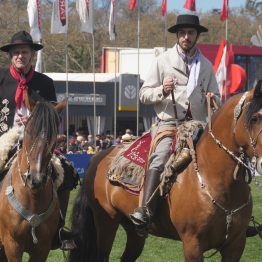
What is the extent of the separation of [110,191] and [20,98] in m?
1.61

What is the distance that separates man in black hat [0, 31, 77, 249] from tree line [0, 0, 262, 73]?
36.5 m

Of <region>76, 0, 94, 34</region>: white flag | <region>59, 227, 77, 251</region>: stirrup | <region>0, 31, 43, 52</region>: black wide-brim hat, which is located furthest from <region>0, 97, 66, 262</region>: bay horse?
<region>76, 0, 94, 34</region>: white flag

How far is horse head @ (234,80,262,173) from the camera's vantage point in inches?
263

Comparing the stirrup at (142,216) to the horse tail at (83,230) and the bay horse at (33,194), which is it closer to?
the bay horse at (33,194)

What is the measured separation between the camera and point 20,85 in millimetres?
8102

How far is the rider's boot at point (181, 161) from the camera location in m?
7.61

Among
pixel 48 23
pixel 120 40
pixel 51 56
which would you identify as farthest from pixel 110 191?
pixel 120 40

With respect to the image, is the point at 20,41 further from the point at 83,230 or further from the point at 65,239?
the point at 83,230

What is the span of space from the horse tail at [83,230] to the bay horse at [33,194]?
5.01ft

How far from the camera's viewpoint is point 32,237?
7.31 metres

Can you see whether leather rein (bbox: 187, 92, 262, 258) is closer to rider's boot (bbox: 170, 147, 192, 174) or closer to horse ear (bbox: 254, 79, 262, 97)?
rider's boot (bbox: 170, 147, 192, 174)

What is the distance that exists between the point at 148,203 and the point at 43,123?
1583mm

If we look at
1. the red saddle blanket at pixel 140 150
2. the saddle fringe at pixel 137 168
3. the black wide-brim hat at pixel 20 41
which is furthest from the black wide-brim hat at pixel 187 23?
the black wide-brim hat at pixel 20 41

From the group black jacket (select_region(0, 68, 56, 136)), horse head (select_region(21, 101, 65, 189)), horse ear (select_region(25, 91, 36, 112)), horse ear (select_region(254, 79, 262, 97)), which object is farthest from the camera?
black jacket (select_region(0, 68, 56, 136))
